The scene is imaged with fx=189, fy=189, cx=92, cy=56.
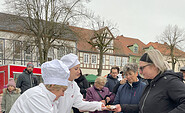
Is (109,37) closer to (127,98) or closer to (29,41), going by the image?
(29,41)

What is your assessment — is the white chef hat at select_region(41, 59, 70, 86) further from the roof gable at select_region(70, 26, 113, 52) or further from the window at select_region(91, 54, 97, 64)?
the window at select_region(91, 54, 97, 64)

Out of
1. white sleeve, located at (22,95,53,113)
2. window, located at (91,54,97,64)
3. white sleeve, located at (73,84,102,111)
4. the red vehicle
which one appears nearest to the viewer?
white sleeve, located at (22,95,53,113)

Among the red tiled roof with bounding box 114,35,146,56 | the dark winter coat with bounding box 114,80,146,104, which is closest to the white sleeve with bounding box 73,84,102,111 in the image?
the dark winter coat with bounding box 114,80,146,104

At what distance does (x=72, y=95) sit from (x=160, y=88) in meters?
1.51

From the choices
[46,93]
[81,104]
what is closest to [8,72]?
[81,104]

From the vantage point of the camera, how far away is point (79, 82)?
19.6 ft

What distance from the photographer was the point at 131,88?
354cm

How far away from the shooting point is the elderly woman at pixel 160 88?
82.7 inches

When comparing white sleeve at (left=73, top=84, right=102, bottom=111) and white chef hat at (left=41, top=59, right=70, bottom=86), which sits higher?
white chef hat at (left=41, top=59, right=70, bottom=86)

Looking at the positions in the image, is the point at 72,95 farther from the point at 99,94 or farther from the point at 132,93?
the point at 99,94

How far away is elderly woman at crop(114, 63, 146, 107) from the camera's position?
3467mm

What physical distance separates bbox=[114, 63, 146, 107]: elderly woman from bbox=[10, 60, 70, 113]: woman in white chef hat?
1790mm

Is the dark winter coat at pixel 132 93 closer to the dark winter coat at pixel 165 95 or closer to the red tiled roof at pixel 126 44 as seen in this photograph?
the dark winter coat at pixel 165 95

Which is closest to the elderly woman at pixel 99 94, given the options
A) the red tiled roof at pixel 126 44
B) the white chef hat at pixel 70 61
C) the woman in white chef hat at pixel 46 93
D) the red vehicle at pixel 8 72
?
the white chef hat at pixel 70 61
